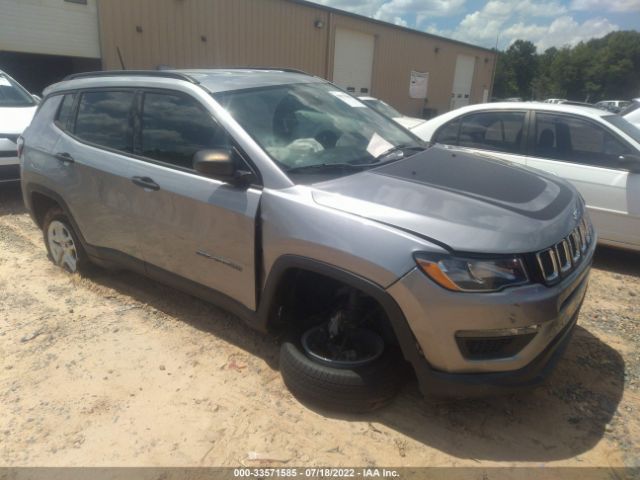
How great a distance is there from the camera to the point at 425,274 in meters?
2.17

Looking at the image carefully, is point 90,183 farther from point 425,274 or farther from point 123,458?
point 425,274

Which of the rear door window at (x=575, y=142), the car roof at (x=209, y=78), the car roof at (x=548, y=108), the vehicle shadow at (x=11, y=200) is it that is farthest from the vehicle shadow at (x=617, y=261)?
the vehicle shadow at (x=11, y=200)

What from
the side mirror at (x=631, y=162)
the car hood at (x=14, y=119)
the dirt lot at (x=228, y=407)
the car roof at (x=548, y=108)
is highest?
the car roof at (x=548, y=108)

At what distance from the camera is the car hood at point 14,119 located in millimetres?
6602

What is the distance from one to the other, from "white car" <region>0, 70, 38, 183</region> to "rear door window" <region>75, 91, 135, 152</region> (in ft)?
10.9

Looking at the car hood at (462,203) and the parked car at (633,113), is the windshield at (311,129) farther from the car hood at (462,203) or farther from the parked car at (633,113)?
the parked car at (633,113)

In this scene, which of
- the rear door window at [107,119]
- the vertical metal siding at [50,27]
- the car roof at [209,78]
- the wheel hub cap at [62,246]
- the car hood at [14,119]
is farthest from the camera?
the vertical metal siding at [50,27]

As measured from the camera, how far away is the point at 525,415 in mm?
2652

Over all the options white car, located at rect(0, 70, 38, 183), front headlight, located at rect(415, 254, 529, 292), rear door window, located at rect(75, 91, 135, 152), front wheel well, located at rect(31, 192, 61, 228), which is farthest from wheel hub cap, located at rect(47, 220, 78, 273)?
front headlight, located at rect(415, 254, 529, 292)

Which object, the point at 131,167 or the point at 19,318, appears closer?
the point at 131,167

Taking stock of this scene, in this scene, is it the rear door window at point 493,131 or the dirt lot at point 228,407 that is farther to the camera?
the rear door window at point 493,131

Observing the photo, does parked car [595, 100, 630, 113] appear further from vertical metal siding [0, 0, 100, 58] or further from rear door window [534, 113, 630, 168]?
vertical metal siding [0, 0, 100, 58]

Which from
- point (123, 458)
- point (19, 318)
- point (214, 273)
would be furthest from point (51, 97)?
point (123, 458)

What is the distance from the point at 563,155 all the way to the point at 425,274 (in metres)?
3.50
